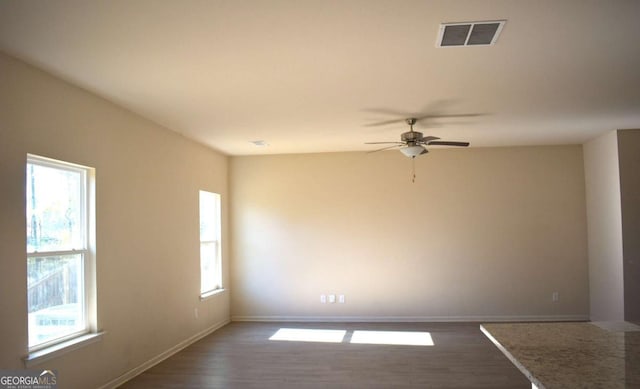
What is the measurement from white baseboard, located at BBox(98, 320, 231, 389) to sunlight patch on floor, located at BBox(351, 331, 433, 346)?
78.2 inches

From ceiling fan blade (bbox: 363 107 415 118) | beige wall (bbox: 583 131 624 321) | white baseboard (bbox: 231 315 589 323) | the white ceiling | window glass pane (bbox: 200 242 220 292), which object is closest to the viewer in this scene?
the white ceiling

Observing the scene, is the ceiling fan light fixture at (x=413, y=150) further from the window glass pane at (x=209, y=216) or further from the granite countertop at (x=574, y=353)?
the window glass pane at (x=209, y=216)

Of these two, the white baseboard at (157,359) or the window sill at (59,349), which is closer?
the window sill at (59,349)

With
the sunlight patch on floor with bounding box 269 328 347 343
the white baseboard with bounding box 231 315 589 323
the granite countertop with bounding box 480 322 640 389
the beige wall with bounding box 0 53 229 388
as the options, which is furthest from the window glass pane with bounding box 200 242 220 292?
the granite countertop with bounding box 480 322 640 389

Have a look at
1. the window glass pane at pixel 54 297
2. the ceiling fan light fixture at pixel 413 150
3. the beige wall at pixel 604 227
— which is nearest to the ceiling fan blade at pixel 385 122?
the ceiling fan light fixture at pixel 413 150

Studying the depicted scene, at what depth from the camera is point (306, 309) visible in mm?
7965

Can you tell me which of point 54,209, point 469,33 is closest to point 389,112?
point 469,33

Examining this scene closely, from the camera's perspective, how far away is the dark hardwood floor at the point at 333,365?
473 centimetres

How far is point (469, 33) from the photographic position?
123 inches

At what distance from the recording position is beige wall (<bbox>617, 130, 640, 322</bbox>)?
6.30 m

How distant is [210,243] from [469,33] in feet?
17.6

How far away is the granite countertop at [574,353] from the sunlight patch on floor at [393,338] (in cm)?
362

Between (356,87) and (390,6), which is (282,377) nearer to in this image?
(356,87)

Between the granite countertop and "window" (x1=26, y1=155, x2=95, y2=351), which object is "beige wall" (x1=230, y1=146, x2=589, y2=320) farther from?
the granite countertop
